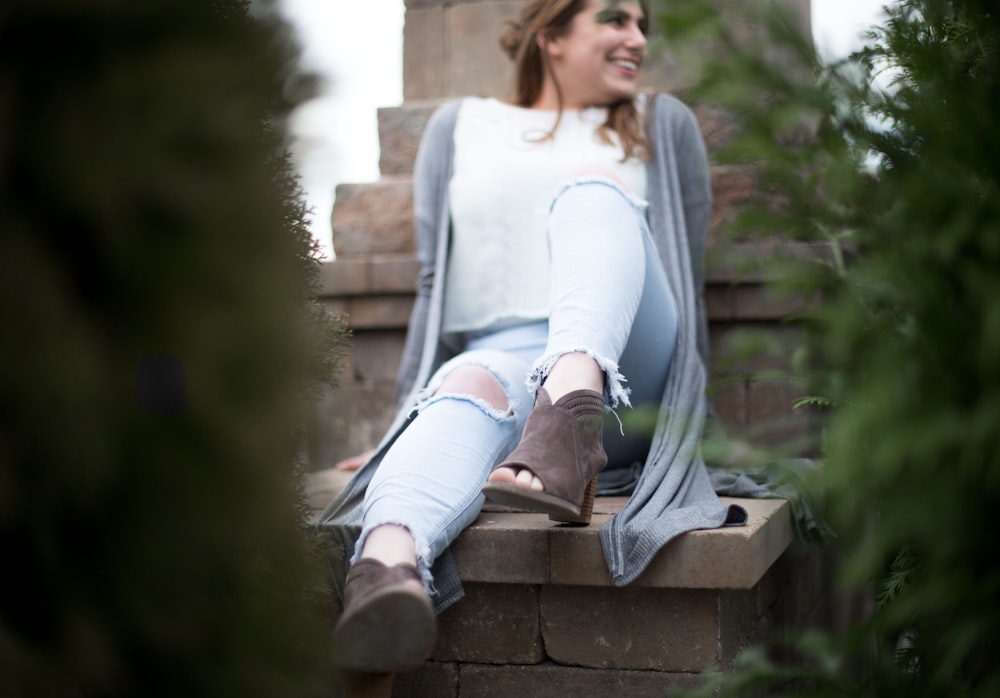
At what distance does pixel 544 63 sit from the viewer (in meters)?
3.06

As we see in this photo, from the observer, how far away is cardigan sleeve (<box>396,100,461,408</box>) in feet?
9.54

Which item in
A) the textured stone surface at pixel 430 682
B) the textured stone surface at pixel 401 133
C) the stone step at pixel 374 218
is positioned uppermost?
the textured stone surface at pixel 401 133

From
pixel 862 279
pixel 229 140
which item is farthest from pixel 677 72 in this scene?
pixel 229 140

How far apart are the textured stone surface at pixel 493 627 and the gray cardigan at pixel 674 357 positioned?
0.15 meters

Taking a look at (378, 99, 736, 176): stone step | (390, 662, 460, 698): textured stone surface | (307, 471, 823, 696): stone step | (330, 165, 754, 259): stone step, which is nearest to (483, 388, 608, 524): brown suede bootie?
(307, 471, 823, 696): stone step

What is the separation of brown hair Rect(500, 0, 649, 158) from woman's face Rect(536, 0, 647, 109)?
27 mm

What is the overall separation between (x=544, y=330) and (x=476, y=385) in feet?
1.70

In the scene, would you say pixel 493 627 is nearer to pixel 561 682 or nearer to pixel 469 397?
pixel 561 682

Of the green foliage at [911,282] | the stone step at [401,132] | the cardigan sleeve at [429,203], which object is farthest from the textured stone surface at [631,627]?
the stone step at [401,132]

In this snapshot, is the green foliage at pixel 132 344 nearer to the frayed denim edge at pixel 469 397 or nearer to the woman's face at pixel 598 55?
the frayed denim edge at pixel 469 397

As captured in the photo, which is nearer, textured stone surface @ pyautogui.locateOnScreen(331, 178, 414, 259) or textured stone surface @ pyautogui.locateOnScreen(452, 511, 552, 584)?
textured stone surface @ pyautogui.locateOnScreen(452, 511, 552, 584)

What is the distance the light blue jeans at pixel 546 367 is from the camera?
1.85m

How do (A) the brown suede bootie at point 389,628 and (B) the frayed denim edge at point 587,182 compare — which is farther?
(B) the frayed denim edge at point 587,182

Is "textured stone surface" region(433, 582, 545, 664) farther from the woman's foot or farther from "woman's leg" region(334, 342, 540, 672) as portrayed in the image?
the woman's foot
